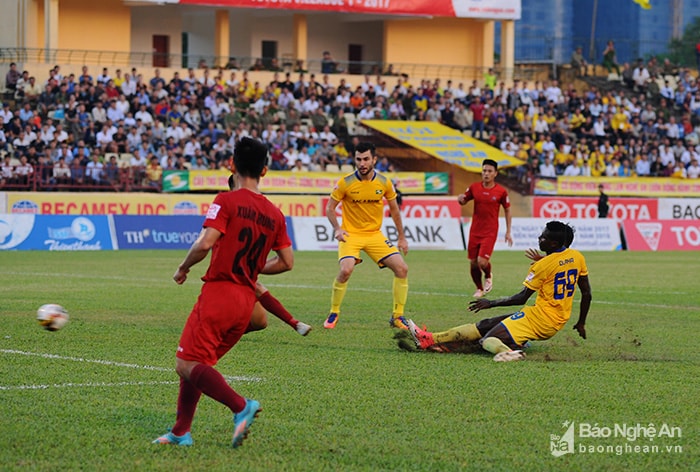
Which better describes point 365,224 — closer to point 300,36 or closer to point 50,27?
point 50,27

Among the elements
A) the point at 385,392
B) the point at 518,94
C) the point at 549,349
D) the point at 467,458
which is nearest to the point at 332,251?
the point at 518,94

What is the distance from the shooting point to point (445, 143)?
4425 cm

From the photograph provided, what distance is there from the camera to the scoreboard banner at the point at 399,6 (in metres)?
48.5

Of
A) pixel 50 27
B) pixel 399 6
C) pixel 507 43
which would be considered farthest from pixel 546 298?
pixel 507 43

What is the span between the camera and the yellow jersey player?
1491cm

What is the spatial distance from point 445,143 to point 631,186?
7.09 m

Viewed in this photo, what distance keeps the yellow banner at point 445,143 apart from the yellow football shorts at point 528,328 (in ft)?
100

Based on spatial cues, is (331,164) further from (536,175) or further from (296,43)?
(296,43)

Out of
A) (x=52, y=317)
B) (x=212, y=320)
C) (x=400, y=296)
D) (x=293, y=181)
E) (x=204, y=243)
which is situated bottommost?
(x=293, y=181)

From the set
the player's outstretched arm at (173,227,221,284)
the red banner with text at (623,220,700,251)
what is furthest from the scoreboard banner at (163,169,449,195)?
the player's outstretched arm at (173,227,221,284)

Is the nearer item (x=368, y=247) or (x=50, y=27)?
(x=368, y=247)

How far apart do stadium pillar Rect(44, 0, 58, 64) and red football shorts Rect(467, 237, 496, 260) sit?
3016 cm

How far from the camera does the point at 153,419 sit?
8320mm

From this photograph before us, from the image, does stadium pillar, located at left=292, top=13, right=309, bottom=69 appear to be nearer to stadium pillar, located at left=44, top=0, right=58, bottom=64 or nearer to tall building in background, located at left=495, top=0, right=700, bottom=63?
stadium pillar, located at left=44, top=0, right=58, bottom=64
